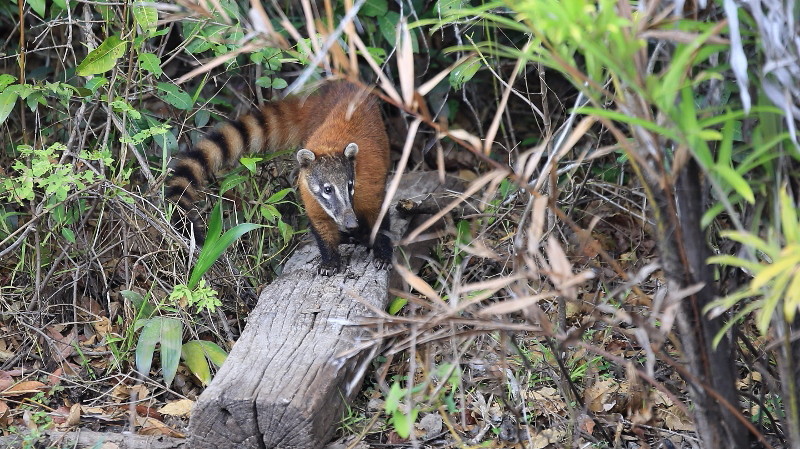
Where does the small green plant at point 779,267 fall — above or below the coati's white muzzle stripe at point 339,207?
above

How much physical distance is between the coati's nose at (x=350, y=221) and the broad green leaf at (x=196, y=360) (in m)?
1.03

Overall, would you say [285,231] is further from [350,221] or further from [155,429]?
[155,429]

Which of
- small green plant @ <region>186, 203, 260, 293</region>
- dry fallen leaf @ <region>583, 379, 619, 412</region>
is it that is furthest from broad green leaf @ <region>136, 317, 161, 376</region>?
dry fallen leaf @ <region>583, 379, 619, 412</region>

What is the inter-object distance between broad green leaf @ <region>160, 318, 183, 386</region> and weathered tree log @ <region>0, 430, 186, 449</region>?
1.37 ft

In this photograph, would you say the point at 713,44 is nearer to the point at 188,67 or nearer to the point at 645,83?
the point at 645,83

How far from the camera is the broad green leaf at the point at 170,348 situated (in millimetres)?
4258

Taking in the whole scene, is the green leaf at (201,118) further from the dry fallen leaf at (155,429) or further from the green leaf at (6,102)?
the dry fallen leaf at (155,429)

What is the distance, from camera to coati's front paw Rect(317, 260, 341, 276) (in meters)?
4.64

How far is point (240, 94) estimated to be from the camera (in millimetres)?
5980

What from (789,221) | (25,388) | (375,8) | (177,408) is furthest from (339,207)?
(789,221)

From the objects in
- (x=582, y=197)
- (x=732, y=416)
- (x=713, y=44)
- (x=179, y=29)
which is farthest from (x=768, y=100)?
(x=179, y=29)

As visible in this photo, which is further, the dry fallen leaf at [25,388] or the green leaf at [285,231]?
the green leaf at [285,231]

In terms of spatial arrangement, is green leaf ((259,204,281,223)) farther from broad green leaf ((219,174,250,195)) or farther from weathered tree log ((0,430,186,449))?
weathered tree log ((0,430,186,449))

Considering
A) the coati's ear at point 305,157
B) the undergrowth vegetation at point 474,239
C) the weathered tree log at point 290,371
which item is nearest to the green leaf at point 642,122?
the undergrowth vegetation at point 474,239
